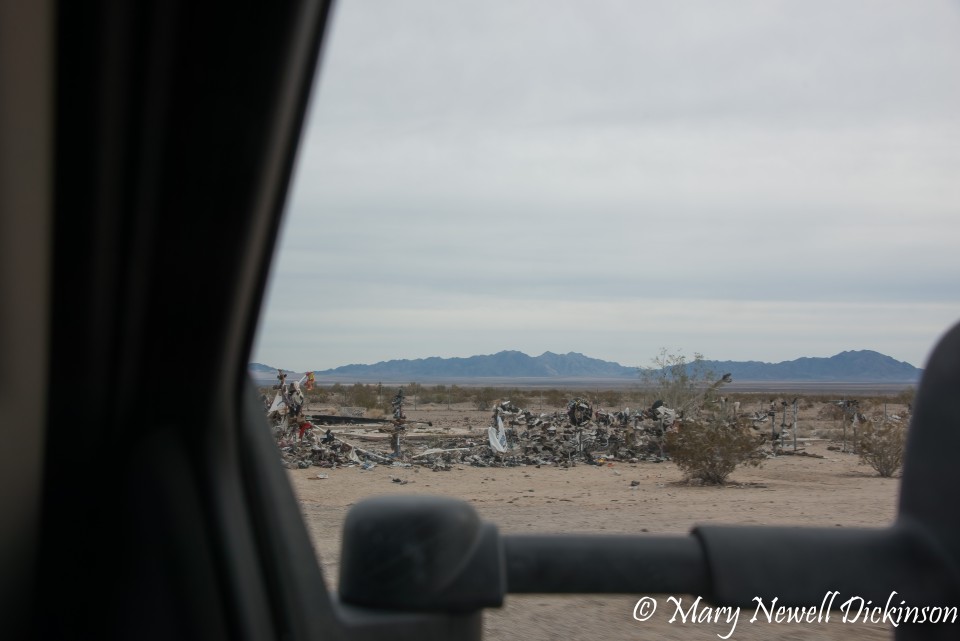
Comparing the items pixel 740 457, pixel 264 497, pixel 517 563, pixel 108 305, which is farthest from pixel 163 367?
pixel 740 457

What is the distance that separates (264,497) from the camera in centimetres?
240

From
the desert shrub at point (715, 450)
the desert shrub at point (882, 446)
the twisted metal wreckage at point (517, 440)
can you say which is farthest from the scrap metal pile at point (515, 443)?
the desert shrub at point (882, 446)

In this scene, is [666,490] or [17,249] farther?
[666,490]

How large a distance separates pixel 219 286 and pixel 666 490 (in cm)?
1082

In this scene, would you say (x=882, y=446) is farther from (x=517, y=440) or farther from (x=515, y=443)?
(x=517, y=440)

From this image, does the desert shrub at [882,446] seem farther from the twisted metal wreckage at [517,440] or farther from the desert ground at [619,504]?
the twisted metal wreckage at [517,440]

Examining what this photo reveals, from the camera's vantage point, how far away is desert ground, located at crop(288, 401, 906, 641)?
2959 mm

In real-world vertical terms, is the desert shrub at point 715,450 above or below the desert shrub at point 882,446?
below

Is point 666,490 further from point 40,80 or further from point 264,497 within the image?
point 40,80

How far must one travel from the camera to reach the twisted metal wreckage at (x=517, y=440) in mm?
13453

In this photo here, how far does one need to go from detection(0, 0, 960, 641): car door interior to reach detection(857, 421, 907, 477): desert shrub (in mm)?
8325

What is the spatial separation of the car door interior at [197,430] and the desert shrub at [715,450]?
11.2 m

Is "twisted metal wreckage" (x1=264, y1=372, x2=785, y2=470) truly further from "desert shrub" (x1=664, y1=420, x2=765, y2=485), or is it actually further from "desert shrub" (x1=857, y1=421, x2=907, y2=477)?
"desert shrub" (x1=857, y1=421, x2=907, y2=477)

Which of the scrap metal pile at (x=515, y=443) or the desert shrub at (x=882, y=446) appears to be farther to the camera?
the scrap metal pile at (x=515, y=443)
